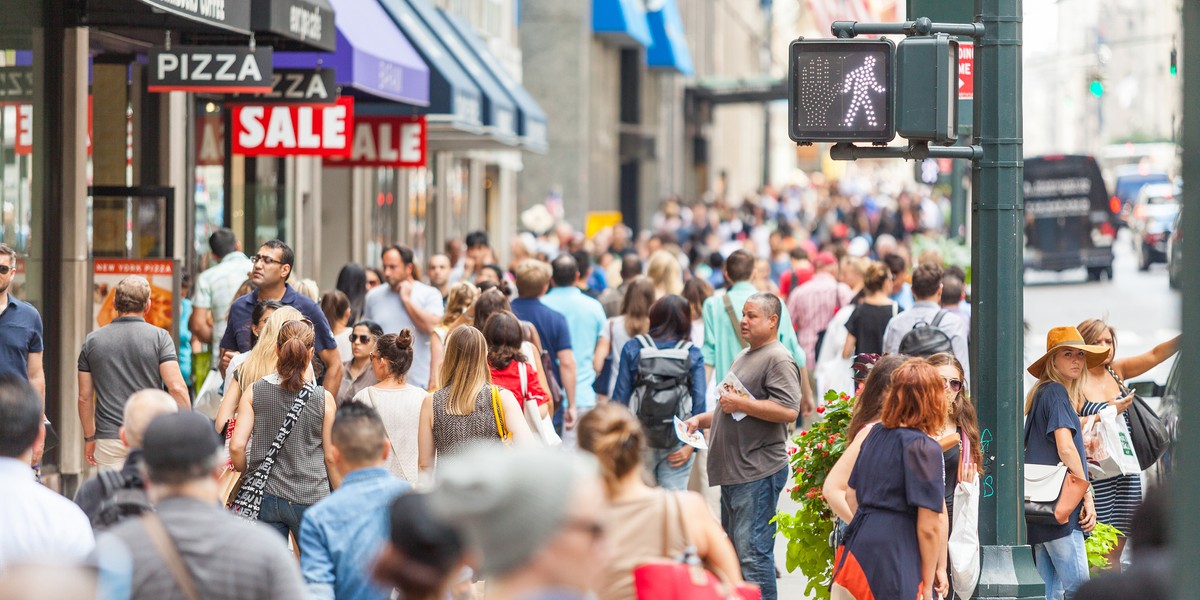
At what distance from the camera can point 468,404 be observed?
7.45m

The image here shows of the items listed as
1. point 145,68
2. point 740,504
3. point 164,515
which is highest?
point 145,68

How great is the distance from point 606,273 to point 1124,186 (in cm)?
3572

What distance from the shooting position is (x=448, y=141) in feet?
73.0

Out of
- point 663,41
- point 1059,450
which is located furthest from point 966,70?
point 663,41

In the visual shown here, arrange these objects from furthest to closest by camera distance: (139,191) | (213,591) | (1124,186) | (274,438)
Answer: (1124,186), (139,191), (274,438), (213,591)

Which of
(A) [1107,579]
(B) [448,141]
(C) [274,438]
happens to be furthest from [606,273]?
(A) [1107,579]

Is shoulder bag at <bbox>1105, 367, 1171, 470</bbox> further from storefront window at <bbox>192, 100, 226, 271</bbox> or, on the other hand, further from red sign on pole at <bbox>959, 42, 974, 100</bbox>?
storefront window at <bbox>192, 100, 226, 271</bbox>

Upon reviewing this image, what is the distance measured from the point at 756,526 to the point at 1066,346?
1.89 meters

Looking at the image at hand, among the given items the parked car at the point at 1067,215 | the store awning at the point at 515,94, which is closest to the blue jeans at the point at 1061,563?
the store awning at the point at 515,94

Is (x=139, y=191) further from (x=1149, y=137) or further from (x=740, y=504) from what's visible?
(x=1149, y=137)

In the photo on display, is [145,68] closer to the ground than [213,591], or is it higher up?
higher up

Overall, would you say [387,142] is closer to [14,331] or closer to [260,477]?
[14,331]

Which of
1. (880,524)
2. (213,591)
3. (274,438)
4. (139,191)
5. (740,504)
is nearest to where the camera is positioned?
(213,591)

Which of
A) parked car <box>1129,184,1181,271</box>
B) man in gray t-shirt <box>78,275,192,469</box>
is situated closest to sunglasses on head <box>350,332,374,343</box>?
man in gray t-shirt <box>78,275,192,469</box>
